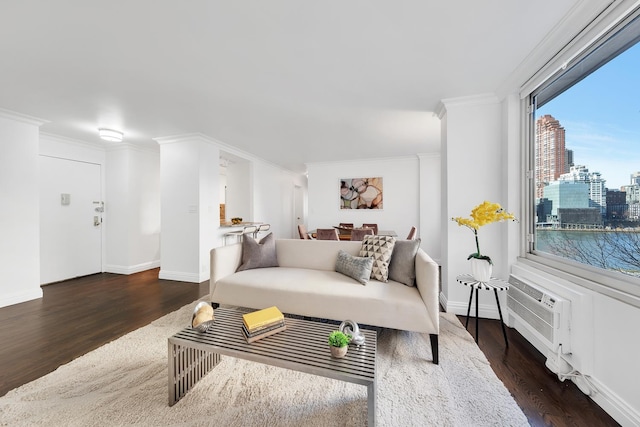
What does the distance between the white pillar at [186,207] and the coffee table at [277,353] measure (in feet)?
8.56

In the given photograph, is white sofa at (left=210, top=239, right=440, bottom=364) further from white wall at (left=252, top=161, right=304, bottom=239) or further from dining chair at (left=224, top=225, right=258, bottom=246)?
white wall at (left=252, top=161, right=304, bottom=239)

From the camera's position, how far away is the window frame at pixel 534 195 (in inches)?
55.1

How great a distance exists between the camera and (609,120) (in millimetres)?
1557

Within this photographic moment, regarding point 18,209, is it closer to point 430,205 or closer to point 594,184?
point 594,184

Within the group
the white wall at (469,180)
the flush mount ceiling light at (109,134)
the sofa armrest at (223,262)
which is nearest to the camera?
the sofa armrest at (223,262)

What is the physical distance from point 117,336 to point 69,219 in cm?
328

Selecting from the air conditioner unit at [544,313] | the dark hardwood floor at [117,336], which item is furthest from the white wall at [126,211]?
the air conditioner unit at [544,313]

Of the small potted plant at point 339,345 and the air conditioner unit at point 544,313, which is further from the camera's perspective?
the air conditioner unit at point 544,313

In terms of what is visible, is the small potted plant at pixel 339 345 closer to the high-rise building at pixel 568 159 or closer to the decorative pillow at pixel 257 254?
the decorative pillow at pixel 257 254

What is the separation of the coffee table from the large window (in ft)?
5.32

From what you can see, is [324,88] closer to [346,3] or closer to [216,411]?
[346,3]

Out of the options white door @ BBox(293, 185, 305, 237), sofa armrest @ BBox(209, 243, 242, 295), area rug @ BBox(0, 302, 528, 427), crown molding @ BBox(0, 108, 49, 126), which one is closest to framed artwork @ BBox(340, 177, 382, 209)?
white door @ BBox(293, 185, 305, 237)

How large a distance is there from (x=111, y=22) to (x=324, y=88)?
169cm

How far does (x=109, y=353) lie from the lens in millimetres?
1917
